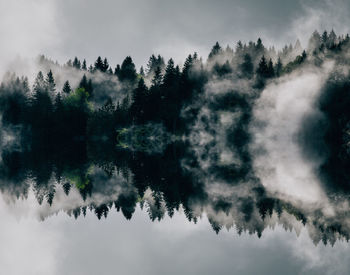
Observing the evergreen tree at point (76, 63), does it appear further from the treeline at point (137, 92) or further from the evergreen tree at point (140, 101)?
the evergreen tree at point (140, 101)

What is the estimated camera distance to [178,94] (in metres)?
49.5

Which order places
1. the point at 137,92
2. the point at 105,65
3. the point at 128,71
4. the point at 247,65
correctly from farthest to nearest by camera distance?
the point at 105,65
the point at 128,71
the point at 247,65
the point at 137,92

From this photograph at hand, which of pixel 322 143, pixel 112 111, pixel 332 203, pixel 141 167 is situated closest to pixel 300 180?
pixel 332 203

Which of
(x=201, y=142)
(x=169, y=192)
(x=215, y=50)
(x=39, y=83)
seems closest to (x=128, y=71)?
(x=39, y=83)

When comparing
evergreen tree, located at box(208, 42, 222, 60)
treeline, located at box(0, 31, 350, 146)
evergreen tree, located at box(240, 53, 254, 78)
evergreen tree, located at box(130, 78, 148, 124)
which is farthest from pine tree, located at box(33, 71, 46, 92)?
evergreen tree, located at box(240, 53, 254, 78)

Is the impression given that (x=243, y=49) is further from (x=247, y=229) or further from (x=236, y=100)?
(x=247, y=229)

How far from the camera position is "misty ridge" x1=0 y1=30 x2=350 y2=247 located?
23547 mm

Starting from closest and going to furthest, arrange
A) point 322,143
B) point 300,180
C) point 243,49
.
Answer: point 300,180 < point 322,143 < point 243,49

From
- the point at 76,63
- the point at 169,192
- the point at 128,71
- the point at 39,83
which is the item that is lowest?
the point at 169,192

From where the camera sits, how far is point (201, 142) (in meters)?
51.6

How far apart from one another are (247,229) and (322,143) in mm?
27881

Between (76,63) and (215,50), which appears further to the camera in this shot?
(76,63)

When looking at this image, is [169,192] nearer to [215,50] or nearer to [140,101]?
[140,101]

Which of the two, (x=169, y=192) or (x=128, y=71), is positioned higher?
(x=128, y=71)
